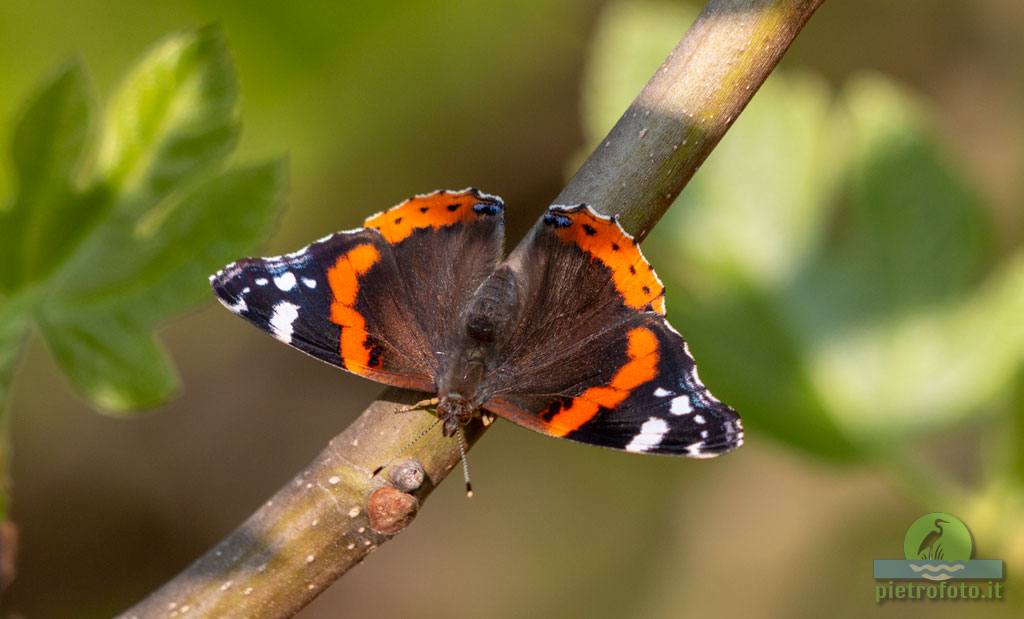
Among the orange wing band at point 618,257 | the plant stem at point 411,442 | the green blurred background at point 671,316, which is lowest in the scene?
the plant stem at point 411,442

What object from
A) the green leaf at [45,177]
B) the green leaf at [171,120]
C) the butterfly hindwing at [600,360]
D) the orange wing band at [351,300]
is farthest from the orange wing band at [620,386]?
the green leaf at [45,177]

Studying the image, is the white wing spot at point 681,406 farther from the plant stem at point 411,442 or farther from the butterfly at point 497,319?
the plant stem at point 411,442

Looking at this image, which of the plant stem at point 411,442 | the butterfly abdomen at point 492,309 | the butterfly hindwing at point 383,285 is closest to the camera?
the plant stem at point 411,442

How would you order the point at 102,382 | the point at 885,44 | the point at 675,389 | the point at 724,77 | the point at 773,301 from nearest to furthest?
the point at 724,77
the point at 102,382
the point at 675,389
the point at 773,301
the point at 885,44

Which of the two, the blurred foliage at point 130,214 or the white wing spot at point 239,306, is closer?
the blurred foliage at point 130,214

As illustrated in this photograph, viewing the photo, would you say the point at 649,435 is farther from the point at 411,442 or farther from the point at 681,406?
the point at 411,442

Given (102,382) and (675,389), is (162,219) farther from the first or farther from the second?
(675,389)

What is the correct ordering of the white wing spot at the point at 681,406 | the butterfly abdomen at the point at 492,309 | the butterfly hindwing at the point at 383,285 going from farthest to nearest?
the butterfly abdomen at the point at 492,309
the butterfly hindwing at the point at 383,285
the white wing spot at the point at 681,406

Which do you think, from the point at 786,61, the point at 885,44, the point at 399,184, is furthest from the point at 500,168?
the point at 885,44
